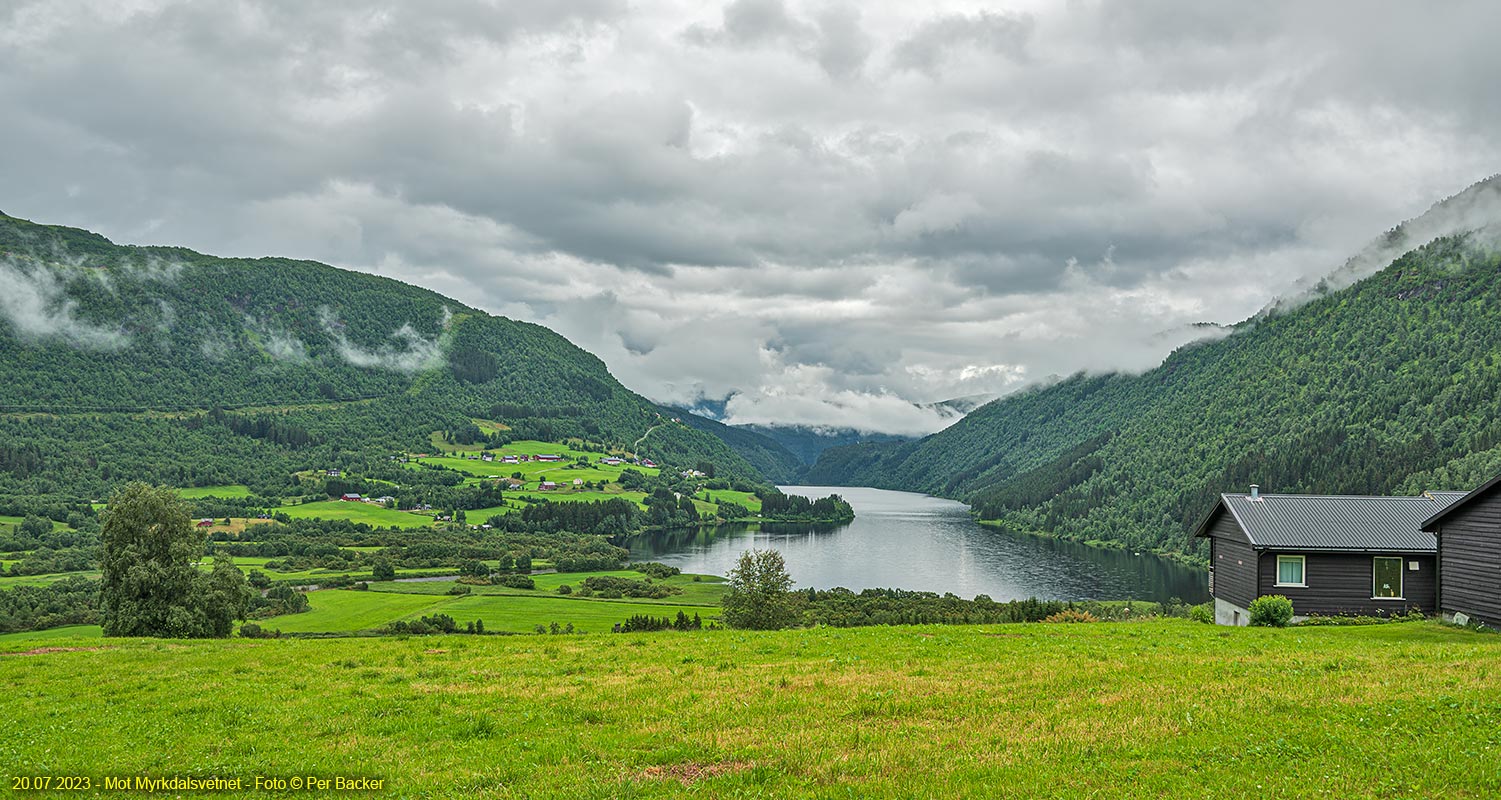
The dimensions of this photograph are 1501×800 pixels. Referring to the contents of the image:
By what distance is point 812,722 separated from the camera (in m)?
13.3

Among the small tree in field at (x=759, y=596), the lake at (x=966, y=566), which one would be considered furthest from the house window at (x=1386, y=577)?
the lake at (x=966, y=566)

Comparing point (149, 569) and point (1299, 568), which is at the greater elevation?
point (1299, 568)

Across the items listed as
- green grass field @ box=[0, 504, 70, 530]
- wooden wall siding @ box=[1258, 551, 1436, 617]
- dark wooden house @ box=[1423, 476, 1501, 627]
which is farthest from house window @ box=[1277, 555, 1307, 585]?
green grass field @ box=[0, 504, 70, 530]

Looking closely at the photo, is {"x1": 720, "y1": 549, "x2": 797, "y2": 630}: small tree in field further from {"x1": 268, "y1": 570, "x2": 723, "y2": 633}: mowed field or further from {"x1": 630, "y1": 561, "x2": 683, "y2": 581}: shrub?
{"x1": 630, "y1": 561, "x2": 683, "y2": 581}: shrub

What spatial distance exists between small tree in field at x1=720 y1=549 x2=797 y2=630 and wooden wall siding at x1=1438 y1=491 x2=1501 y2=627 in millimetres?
34289

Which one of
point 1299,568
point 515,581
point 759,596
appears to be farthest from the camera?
point 515,581

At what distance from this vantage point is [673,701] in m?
15.2

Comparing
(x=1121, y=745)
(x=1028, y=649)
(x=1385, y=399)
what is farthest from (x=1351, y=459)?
(x=1121, y=745)

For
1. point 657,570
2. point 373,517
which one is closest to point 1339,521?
point 657,570

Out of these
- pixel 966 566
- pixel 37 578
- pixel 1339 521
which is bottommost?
pixel 37 578

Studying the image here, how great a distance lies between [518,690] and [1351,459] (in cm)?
18885

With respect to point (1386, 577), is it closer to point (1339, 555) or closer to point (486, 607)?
point (1339, 555)

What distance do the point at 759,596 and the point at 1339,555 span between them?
105ft

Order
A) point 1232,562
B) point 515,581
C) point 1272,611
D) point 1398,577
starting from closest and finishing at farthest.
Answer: point 1272,611
point 1398,577
point 1232,562
point 515,581
